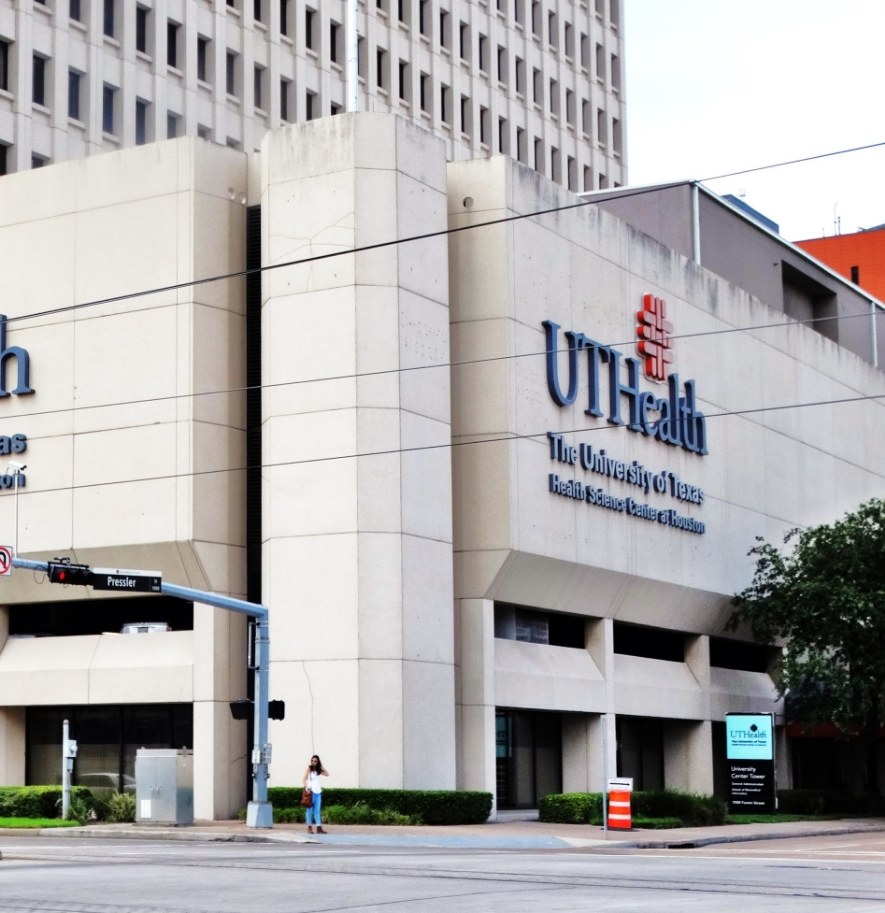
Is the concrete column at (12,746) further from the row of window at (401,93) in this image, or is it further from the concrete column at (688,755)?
the row of window at (401,93)

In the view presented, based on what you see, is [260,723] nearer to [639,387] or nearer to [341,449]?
[341,449]

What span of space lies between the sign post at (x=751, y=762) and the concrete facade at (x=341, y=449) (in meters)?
3.58

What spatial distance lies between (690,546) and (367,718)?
652 inches

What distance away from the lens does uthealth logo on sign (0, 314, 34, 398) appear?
149 ft

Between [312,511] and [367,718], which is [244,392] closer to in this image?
[312,511]

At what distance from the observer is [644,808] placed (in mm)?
42094

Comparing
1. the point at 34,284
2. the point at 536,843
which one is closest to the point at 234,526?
the point at 34,284

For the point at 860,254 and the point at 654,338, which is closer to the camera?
the point at 654,338

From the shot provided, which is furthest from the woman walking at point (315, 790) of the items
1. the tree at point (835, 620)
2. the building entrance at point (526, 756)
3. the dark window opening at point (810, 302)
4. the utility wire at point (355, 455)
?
the dark window opening at point (810, 302)

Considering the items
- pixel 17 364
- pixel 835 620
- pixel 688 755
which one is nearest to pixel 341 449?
pixel 17 364

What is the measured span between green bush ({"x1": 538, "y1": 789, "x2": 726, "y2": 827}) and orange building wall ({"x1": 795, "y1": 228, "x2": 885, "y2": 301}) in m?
60.3

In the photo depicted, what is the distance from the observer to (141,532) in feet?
141

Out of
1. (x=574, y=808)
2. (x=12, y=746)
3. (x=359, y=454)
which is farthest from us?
(x=12, y=746)

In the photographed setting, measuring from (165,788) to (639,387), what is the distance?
1964cm
